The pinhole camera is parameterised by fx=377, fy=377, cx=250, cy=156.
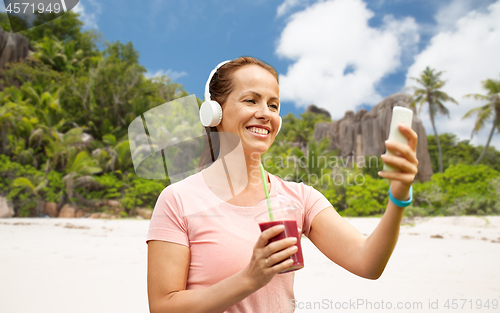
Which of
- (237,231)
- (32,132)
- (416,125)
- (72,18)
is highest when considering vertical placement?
(72,18)

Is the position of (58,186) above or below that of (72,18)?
below

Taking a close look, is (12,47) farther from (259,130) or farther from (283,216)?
(283,216)

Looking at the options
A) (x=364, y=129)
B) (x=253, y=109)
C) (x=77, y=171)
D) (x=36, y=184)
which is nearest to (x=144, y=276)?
(x=253, y=109)

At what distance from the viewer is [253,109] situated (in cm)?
142

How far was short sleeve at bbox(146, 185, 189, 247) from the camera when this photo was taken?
4.19ft

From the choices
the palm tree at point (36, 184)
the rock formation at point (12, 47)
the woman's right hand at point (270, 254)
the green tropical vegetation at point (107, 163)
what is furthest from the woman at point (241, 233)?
the rock formation at point (12, 47)

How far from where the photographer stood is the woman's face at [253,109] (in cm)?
142

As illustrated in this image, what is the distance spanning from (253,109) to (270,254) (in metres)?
0.62

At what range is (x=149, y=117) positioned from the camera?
1.50 m

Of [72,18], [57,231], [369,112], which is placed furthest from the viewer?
[72,18]

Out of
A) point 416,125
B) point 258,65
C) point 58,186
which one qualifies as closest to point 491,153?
point 416,125

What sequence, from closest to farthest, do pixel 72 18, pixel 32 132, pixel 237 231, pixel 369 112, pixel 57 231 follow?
pixel 237 231 → pixel 57 231 → pixel 32 132 → pixel 369 112 → pixel 72 18

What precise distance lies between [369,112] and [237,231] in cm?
2505

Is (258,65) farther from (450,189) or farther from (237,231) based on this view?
(450,189)
